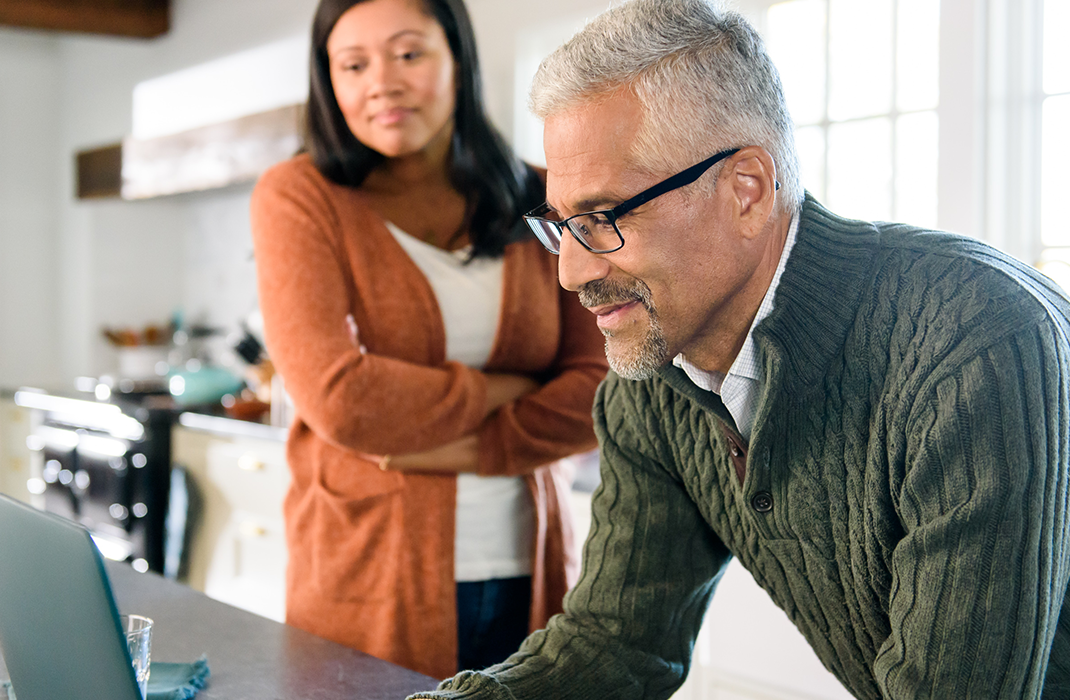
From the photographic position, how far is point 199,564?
3678 mm

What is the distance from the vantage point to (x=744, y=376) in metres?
0.99

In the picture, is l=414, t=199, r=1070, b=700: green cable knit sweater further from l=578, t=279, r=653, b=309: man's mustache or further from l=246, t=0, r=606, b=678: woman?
l=246, t=0, r=606, b=678: woman

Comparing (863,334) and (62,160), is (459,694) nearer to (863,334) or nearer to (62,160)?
(863,334)

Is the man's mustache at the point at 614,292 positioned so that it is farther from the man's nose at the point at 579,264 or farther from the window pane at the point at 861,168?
the window pane at the point at 861,168

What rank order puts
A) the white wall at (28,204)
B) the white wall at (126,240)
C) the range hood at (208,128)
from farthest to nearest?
the white wall at (28,204)
the white wall at (126,240)
the range hood at (208,128)

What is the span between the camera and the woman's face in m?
1.46

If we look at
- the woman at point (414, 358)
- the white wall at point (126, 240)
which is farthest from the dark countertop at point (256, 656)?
the white wall at point (126, 240)

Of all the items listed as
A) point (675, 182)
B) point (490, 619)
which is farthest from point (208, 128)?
point (675, 182)

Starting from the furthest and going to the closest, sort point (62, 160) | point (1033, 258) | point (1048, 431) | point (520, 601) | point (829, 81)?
point (62, 160), point (829, 81), point (1033, 258), point (520, 601), point (1048, 431)

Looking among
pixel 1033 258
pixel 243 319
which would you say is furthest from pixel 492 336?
pixel 243 319

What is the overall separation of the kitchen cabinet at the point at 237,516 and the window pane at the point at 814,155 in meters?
1.88

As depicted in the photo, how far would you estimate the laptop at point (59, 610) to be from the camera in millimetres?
692

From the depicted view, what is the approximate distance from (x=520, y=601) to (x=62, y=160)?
470 cm

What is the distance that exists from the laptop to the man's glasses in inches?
20.6
